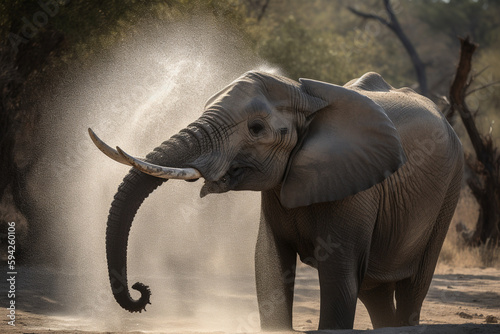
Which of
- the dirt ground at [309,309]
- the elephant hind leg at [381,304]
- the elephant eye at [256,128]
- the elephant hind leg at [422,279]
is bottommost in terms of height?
the dirt ground at [309,309]

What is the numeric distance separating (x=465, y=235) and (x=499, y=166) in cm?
135

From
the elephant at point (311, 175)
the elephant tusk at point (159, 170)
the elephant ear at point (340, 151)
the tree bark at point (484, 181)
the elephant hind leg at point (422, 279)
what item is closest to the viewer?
the elephant tusk at point (159, 170)

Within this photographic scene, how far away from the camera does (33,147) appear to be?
33.5ft

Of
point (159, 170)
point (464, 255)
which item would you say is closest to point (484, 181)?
point (464, 255)

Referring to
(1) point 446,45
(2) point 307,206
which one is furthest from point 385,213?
(1) point 446,45

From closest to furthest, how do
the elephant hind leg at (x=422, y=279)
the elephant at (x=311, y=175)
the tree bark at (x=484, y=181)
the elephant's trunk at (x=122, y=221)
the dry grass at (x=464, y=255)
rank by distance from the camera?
the elephant's trunk at (x=122, y=221) → the elephant at (x=311, y=175) → the elephant hind leg at (x=422, y=279) → the dry grass at (x=464, y=255) → the tree bark at (x=484, y=181)

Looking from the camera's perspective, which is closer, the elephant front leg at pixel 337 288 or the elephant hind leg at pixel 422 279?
the elephant front leg at pixel 337 288

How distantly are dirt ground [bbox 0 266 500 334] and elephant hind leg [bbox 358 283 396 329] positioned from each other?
58cm

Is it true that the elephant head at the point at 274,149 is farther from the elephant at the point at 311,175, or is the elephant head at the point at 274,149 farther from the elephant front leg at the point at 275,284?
the elephant front leg at the point at 275,284

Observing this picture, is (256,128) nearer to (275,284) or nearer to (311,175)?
(311,175)

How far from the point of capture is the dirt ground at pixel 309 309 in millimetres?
5992

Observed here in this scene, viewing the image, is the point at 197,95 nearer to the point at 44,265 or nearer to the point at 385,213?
the point at 44,265

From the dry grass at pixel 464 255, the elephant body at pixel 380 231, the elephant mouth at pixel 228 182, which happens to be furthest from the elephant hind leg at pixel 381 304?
the dry grass at pixel 464 255

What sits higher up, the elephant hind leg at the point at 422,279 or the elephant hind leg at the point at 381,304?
the elephant hind leg at the point at 422,279
